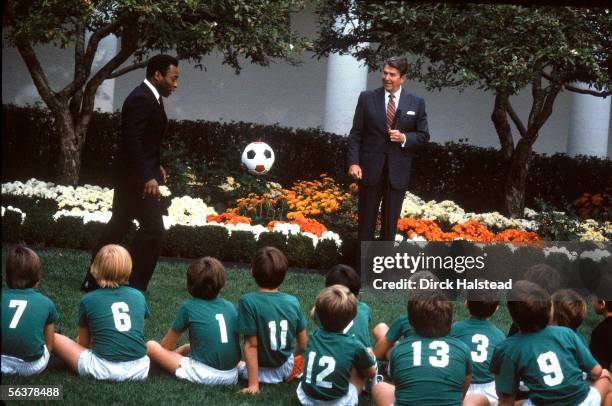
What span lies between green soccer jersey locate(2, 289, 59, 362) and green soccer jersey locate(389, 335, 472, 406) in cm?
183

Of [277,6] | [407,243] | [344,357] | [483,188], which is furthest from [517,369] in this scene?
[483,188]

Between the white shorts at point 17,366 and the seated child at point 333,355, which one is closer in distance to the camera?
the seated child at point 333,355

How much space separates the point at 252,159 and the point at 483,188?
395 centimetres

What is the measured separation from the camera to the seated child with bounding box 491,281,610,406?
4.33m

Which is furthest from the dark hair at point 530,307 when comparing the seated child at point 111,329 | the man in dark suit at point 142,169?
the man in dark suit at point 142,169

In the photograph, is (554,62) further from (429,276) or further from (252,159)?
(429,276)

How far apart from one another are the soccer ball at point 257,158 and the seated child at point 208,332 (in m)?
6.82

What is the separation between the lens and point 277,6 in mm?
10984

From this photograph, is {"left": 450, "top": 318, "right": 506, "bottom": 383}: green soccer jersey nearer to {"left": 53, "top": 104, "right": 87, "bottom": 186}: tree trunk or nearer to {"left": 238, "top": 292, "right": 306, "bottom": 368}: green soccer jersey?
{"left": 238, "top": 292, "right": 306, "bottom": 368}: green soccer jersey

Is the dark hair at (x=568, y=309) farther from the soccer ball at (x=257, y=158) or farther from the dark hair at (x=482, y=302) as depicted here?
the soccer ball at (x=257, y=158)

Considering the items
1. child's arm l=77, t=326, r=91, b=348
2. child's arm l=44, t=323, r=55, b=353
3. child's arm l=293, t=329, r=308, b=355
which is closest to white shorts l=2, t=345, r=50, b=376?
child's arm l=44, t=323, r=55, b=353

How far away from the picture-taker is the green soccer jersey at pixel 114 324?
499cm

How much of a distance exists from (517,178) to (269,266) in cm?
893

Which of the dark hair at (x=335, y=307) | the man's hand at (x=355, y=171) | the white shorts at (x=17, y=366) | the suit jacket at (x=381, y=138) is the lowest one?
the white shorts at (x=17, y=366)
